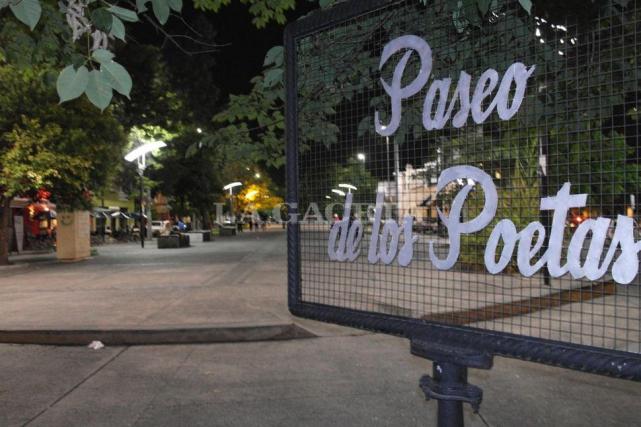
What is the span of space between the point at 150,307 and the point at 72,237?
1352cm

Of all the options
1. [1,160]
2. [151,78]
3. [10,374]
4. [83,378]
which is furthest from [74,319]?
[151,78]

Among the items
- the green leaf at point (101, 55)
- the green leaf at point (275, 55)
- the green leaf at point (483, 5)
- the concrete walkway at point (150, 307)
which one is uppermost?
the green leaf at point (275, 55)

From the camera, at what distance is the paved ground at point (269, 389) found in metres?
4.11

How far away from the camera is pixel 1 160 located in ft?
53.2

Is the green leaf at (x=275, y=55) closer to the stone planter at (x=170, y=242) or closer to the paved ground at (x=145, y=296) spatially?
the paved ground at (x=145, y=296)

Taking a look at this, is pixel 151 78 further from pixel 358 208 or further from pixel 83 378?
pixel 358 208

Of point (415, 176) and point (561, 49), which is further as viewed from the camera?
point (415, 176)

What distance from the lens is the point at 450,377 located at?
5.45 feet

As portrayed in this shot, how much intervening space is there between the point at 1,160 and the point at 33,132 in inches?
49.0

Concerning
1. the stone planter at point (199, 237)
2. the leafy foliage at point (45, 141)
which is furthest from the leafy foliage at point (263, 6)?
the stone planter at point (199, 237)

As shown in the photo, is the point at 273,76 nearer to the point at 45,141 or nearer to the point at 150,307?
the point at 150,307

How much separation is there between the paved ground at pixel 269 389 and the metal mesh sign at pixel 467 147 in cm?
256

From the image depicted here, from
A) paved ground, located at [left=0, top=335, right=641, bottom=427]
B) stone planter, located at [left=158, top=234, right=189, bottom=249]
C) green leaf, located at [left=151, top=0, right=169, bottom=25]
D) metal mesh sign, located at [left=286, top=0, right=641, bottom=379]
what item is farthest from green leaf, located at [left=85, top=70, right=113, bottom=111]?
stone planter, located at [left=158, top=234, right=189, bottom=249]

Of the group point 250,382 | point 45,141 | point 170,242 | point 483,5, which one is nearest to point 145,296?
point 250,382
